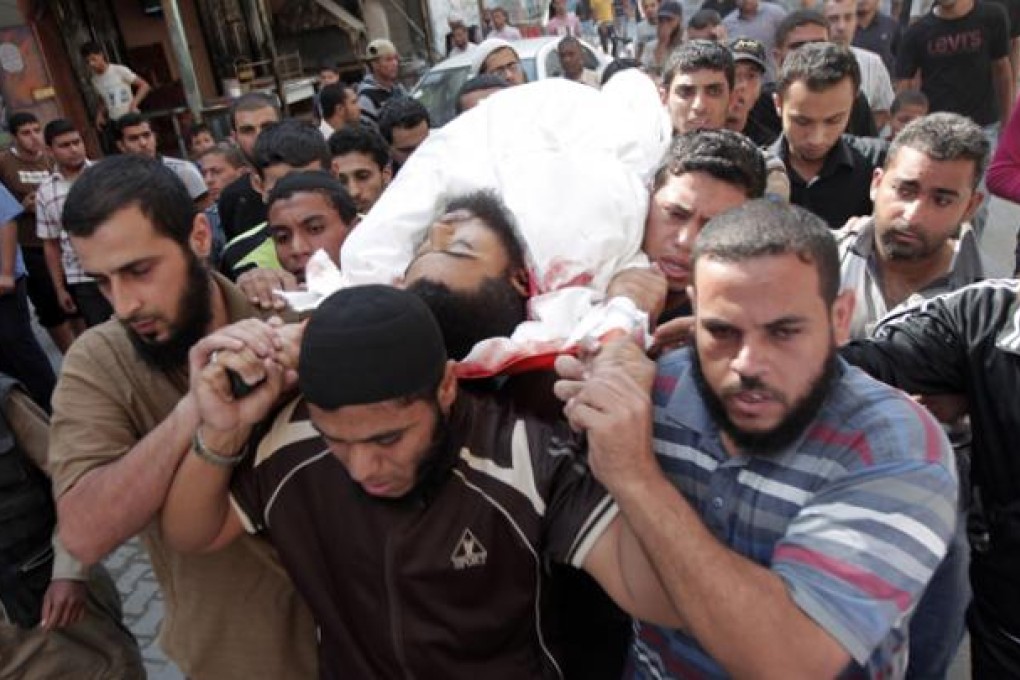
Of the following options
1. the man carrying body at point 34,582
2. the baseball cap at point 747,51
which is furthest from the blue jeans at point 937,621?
the baseball cap at point 747,51

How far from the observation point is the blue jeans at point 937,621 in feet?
6.53

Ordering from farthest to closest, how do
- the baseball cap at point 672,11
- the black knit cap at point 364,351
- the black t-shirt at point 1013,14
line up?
the baseball cap at point 672,11 → the black t-shirt at point 1013,14 → the black knit cap at point 364,351

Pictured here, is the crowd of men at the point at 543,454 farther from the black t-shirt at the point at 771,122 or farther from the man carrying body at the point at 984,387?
the black t-shirt at the point at 771,122

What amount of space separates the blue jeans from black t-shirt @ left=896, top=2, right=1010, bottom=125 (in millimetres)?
4315

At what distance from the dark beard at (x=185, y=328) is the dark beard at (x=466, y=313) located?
0.53m

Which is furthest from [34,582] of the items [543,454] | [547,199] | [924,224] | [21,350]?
[21,350]

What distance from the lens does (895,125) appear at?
4625 mm

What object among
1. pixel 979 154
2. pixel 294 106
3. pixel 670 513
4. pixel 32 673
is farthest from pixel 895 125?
pixel 294 106

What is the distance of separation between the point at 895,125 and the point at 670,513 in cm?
435

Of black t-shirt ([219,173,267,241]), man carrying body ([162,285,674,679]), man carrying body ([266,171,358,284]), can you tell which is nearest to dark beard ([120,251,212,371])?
man carrying body ([162,285,674,679])

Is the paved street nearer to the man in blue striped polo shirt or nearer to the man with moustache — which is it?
the man with moustache

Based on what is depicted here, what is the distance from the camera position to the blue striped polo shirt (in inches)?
45.2

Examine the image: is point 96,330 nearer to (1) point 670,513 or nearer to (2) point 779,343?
(1) point 670,513

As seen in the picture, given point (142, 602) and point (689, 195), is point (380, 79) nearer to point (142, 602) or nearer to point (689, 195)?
point (142, 602)
